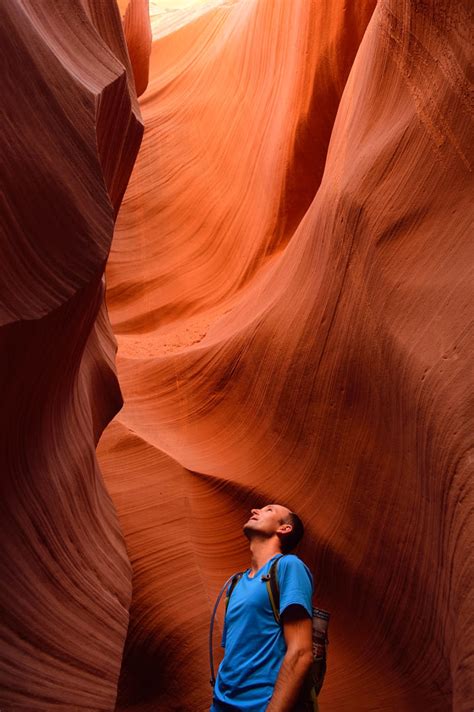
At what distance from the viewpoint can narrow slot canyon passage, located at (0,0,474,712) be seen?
8.57 feet

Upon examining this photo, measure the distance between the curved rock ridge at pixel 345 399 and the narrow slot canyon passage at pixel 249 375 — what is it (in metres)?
0.01

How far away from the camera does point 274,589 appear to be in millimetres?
3074

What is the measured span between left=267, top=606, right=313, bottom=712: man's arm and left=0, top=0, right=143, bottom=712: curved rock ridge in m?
0.61

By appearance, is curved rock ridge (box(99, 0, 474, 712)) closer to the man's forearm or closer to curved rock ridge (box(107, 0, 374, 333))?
curved rock ridge (box(107, 0, 374, 333))

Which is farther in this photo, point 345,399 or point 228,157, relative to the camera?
point 228,157

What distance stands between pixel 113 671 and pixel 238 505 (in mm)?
1942

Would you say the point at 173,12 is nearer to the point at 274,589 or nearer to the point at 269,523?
the point at 269,523

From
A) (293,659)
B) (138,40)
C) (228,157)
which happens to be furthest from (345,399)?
(138,40)

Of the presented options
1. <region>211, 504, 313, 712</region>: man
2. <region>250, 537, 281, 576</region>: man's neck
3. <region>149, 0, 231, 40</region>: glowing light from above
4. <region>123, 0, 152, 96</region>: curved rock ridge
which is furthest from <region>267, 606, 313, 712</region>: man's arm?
<region>149, 0, 231, 40</region>: glowing light from above

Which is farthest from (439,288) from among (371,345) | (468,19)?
(468,19)

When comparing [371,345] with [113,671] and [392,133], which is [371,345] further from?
[113,671]

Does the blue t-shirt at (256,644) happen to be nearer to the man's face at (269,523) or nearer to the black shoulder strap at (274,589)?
the black shoulder strap at (274,589)

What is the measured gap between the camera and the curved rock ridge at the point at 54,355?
7.77 ft

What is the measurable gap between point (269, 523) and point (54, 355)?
53.4 inches
